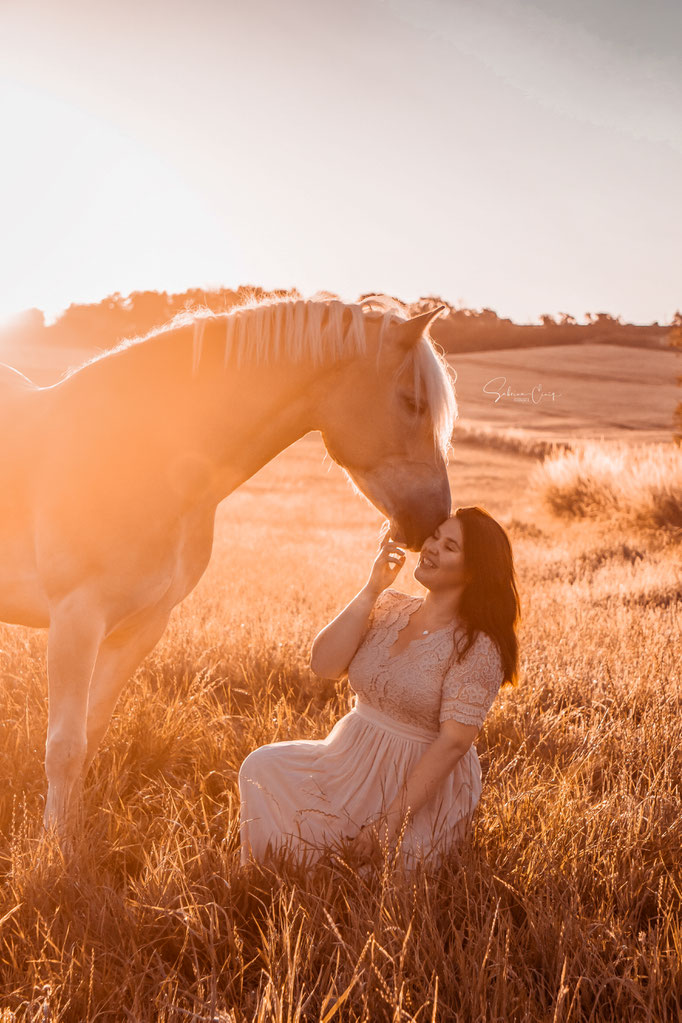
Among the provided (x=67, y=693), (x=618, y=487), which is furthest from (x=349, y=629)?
(x=618, y=487)

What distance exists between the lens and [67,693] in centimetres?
271

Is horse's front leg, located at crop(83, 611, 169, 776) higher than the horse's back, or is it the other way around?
the horse's back

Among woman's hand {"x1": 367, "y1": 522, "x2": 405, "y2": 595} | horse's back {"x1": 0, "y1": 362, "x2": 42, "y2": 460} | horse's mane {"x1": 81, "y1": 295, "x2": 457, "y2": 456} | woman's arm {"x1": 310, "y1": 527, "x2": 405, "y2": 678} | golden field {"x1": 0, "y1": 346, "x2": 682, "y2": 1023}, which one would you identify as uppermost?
horse's mane {"x1": 81, "y1": 295, "x2": 457, "y2": 456}

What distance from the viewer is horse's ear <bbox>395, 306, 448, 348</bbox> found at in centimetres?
270

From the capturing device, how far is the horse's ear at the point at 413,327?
2699 millimetres

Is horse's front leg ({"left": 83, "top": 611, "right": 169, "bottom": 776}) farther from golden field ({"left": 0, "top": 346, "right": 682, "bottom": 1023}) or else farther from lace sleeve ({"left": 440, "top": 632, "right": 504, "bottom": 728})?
lace sleeve ({"left": 440, "top": 632, "right": 504, "bottom": 728})

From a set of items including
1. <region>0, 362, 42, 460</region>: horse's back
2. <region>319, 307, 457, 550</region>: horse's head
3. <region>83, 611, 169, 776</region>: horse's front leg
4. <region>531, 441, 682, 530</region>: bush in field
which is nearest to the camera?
<region>319, 307, 457, 550</region>: horse's head

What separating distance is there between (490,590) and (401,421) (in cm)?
72

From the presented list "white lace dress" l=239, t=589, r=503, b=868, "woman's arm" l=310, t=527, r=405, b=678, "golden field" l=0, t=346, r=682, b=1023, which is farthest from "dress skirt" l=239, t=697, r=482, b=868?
"woman's arm" l=310, t=527, r=405, b=678

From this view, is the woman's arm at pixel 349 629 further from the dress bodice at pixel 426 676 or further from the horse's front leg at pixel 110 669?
the horse's front leg at pixel 110 669

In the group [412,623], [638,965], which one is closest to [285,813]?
[412,623]

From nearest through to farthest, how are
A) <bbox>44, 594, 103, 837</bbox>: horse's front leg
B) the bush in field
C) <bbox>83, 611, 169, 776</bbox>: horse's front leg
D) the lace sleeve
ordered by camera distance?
the lace sleeve → <bbox>44, 594, 103, 837</bbox>: horse's front leg → <bbox>83, 611, 169, 776</bbox>: horse's front leg → the bush in field

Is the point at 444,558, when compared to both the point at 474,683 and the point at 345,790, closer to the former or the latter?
the point at 474,683

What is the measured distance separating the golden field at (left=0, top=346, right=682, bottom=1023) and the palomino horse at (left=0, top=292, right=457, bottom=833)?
0.53 meters
